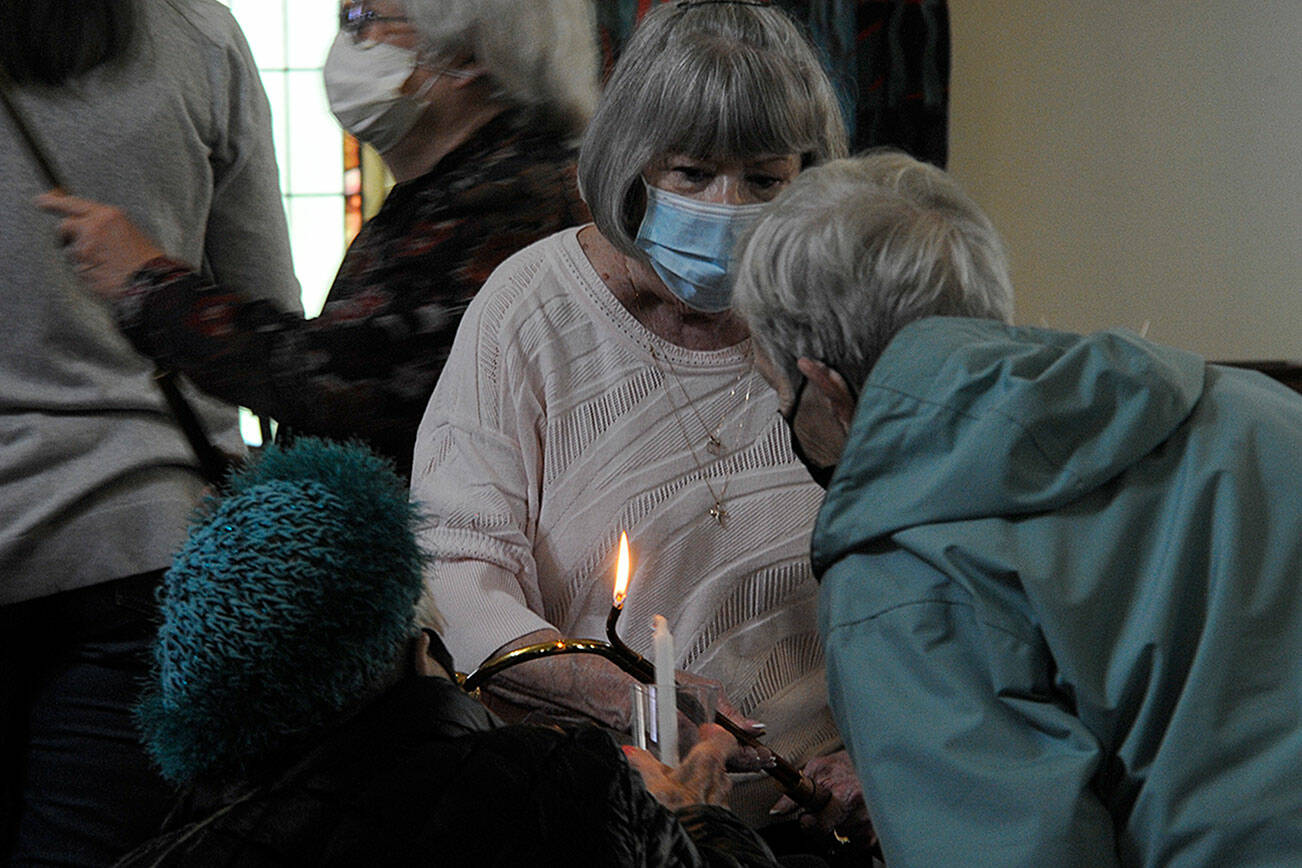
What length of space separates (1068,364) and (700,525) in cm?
77

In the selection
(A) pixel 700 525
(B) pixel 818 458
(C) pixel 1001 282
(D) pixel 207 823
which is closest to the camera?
(D) pixel 207 823

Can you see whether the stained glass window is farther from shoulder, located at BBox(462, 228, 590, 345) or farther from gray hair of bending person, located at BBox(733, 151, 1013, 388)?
gray hair of bending person, located at BBox(733, 151, 1013, 388)

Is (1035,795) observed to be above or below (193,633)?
below

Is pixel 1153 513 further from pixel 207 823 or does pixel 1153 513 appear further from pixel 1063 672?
pixel 207 823

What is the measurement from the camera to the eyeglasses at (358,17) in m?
1.93

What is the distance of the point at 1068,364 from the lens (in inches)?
49.3

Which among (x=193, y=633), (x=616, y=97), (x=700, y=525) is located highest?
(x=616, y=97)

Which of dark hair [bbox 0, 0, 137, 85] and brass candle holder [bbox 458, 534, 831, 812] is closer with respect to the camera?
brass candle holder [bbox 458, 534, 831, 812]

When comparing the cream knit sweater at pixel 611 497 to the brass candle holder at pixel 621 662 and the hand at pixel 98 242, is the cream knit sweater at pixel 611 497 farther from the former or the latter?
the hand at pixel 98 242

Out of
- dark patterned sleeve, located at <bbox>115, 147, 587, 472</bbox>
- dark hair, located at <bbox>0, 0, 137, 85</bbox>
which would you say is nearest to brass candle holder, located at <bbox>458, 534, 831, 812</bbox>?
dark patterned sleeve, located at <bbox>115, 147, 587, 472</bbox>

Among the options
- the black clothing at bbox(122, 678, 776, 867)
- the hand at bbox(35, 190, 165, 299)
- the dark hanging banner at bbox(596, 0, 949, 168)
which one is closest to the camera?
the black clothing at bbox(122, 678, 776, 867)

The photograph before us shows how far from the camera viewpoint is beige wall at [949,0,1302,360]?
14.3 feet

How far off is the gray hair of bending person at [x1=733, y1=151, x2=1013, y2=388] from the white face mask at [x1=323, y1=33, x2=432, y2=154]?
66 cm

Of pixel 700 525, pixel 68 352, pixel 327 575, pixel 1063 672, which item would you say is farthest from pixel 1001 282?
pixel 68 352
